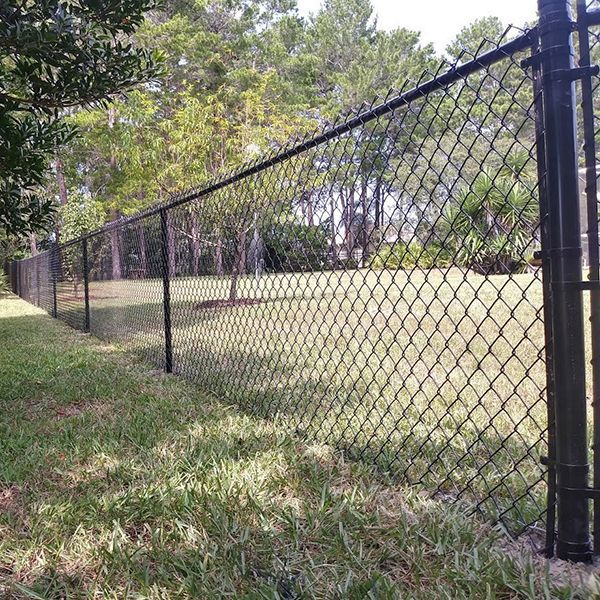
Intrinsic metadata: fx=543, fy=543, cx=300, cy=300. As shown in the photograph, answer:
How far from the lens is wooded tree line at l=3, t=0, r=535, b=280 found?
1921mm

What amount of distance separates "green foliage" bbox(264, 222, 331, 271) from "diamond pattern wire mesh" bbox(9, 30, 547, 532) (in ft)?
0.03

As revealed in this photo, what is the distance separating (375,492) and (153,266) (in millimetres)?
2941

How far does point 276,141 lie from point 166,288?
19.9ft

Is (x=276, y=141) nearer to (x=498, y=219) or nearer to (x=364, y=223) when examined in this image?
(x=364, y=223)

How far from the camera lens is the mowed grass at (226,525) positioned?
1.35 m

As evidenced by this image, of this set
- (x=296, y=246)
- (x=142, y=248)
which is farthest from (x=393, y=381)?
(x=142, y=248)

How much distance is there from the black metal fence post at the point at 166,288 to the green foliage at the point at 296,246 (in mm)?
1105

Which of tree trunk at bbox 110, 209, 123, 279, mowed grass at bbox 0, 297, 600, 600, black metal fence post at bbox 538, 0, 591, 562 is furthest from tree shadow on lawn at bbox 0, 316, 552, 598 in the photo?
tree trunk at bbox 110, 209, 123, 279

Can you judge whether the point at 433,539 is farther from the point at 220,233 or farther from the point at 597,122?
the point at 220,233

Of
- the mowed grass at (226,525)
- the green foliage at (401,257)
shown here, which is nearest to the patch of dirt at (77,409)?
the mowed grass at (226,525)

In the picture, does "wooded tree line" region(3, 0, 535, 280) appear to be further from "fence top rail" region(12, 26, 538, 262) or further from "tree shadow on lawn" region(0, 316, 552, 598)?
"tree shadow on lawn" region(0, 316, 552, 598)

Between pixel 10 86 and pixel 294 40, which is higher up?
pixel 294 40

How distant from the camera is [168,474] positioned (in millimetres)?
2045

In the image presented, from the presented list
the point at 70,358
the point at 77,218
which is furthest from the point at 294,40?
the point at 70,358
